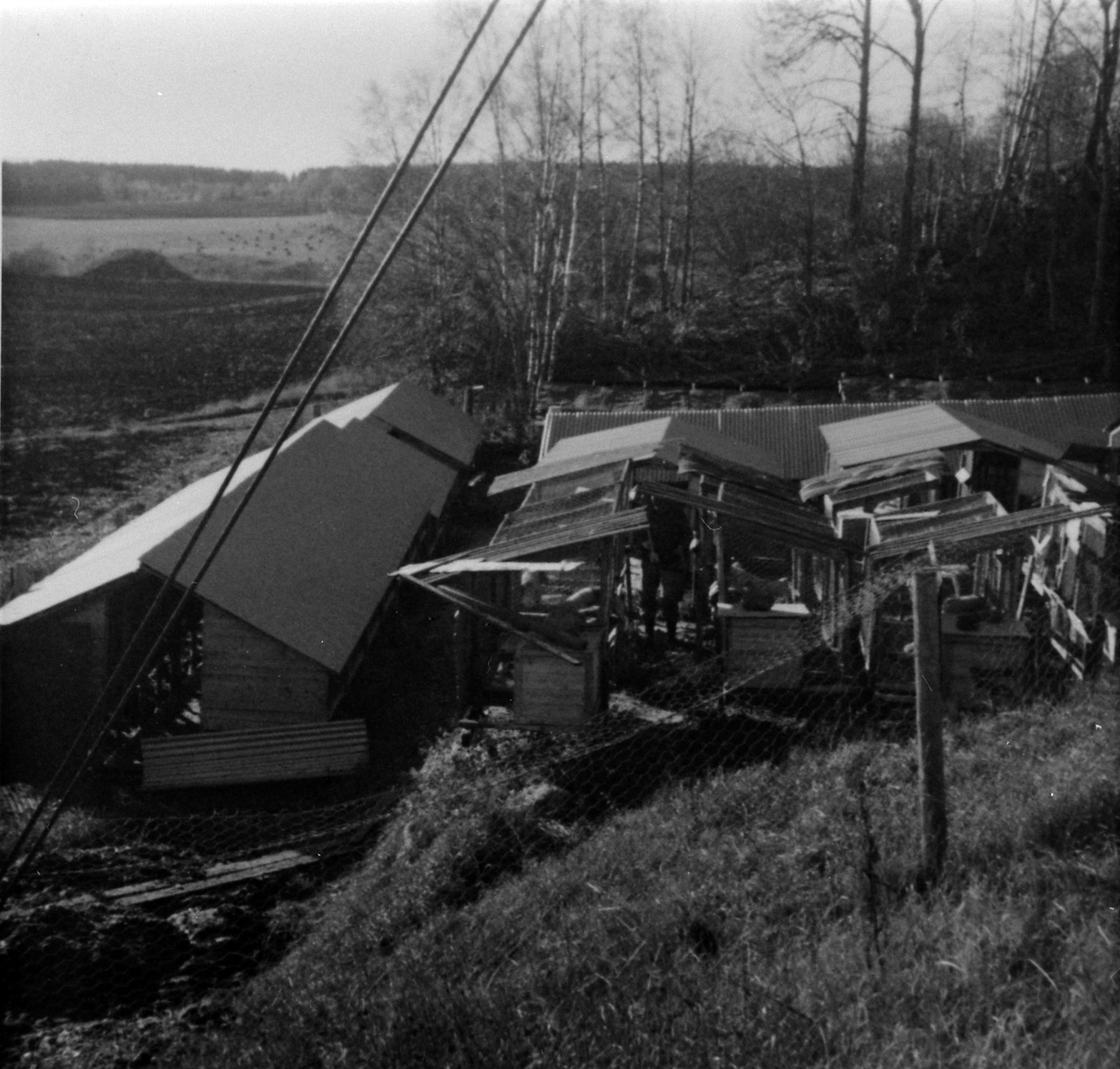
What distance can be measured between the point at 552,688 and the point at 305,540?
3751 millimetres

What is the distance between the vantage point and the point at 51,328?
26.3 meters

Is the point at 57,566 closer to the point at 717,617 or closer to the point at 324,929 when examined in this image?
the point at 717,617

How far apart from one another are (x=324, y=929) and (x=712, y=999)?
1.94 m

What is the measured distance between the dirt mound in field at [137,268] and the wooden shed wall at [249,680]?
2202 centimetres

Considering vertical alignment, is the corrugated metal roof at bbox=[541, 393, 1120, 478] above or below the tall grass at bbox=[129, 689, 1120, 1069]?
above

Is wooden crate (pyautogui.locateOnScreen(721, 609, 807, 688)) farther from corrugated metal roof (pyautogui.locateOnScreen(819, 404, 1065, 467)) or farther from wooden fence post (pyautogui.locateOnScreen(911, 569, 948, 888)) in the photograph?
corrugated metal roof (pyautogui.locateOnScreen(819, 404, 1065, 467))

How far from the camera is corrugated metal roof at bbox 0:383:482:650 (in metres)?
7.98

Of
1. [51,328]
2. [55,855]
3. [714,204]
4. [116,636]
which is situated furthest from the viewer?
[714,204]

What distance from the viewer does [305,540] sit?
959 centimetres

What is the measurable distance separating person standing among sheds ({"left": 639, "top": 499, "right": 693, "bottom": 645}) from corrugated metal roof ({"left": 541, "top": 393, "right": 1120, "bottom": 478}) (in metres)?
5.10

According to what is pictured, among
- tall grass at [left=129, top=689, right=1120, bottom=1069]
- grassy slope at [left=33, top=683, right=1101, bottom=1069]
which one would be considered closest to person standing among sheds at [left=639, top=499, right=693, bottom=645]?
grassy slope at [left=33, top=683, right=1101, bottom=1069]

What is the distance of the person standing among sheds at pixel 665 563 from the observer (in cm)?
858

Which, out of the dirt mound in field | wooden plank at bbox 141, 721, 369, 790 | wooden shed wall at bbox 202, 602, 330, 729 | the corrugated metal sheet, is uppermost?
the dirt mound in field

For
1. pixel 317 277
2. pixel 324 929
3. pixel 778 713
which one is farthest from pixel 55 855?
pixel 317 277
